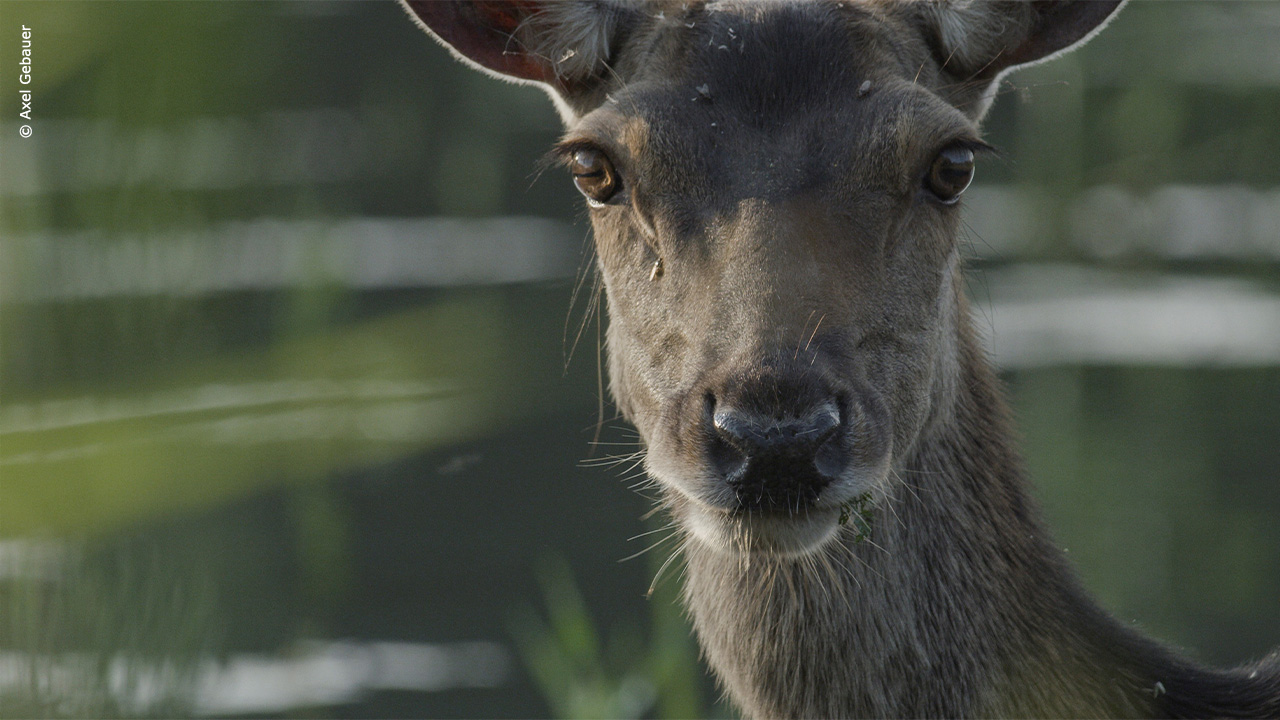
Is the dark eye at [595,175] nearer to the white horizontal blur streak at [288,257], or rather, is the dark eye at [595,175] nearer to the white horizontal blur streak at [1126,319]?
the white horizontal blur streak at [288,257]

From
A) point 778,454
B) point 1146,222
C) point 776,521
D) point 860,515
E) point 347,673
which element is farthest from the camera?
point 1146,222

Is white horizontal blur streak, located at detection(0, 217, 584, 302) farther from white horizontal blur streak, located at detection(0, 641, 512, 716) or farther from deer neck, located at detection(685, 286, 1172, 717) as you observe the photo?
deer neck, located at detection(685, 286, 1172, 717)

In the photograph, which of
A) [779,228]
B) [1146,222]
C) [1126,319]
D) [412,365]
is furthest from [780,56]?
[1146,222]

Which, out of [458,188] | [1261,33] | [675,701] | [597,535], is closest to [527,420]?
[597,535]

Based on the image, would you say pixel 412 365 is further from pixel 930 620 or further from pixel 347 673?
pixel 930 620

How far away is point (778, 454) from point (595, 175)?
1574 mm

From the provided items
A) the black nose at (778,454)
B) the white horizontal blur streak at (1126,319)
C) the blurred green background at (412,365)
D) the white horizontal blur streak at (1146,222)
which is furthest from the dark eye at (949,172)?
the white horizontal blur streak at (1146,222)

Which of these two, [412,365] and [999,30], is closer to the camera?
[999,30]

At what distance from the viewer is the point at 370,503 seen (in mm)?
12469

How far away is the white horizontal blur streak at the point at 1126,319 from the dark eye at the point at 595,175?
8500 millimetres

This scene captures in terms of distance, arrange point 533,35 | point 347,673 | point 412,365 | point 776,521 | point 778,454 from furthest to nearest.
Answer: point 412,365
point 347,673
point 533,35
point 776,521
point 778,454

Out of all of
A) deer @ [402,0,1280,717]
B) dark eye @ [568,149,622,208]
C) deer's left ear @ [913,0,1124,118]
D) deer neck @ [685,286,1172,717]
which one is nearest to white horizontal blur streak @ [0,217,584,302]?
dark eye @ [568,149,622,208]

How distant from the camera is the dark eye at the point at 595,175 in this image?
5348 millimetres

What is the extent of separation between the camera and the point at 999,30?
5656mm
